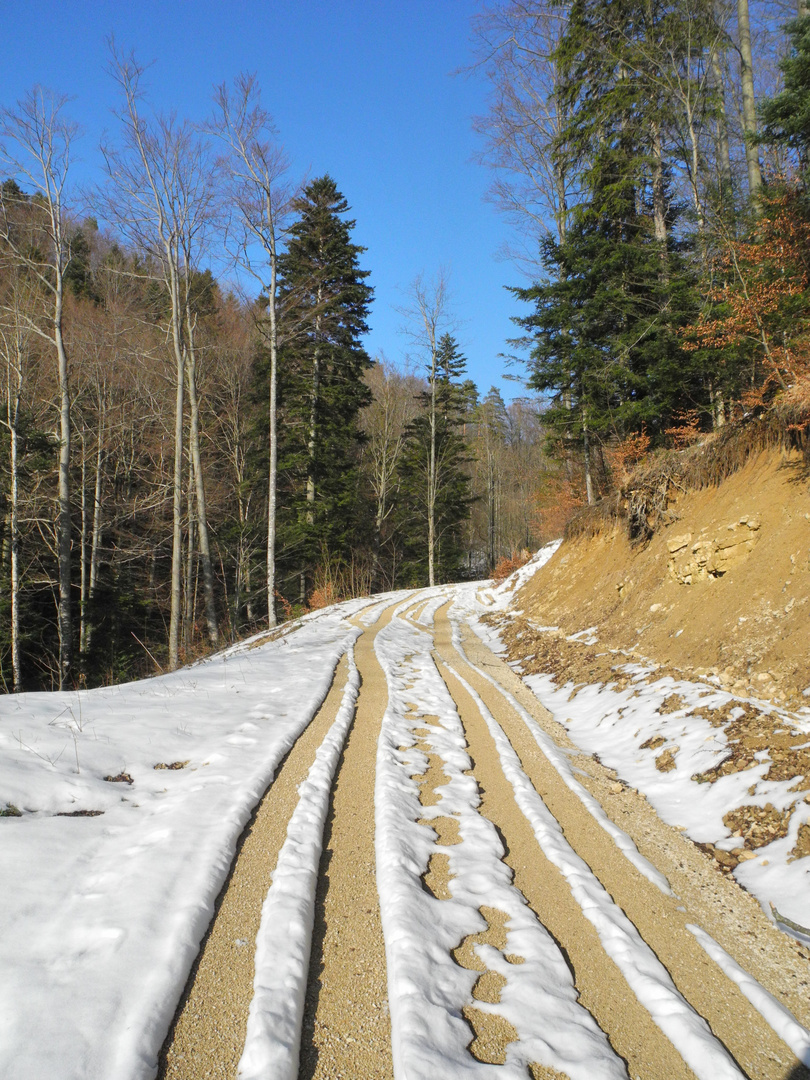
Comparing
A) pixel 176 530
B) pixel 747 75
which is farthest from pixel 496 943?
pixel 747 75

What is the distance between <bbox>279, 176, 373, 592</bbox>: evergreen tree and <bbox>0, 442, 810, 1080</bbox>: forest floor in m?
16.7

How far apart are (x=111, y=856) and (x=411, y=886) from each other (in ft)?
5.64

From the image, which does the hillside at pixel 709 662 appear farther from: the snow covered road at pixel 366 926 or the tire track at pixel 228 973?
the tire track at pixel 228 973

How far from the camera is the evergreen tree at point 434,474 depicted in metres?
30.5

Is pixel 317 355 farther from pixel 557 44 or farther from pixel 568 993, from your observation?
pixel 568 993

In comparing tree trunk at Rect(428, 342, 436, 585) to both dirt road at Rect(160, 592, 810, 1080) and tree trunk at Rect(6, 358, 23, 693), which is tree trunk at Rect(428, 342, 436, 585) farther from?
dirt road at Rect(160, 592, 810, 1080)

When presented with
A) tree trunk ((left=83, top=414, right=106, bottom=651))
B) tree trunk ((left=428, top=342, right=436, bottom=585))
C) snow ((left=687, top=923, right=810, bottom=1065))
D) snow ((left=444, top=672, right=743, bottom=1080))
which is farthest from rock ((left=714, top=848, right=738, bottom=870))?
tree trunk ((left=428, top=342, right=436, bottom=585))

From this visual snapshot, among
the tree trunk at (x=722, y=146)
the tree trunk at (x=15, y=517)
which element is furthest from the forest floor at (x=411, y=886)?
the tree trunk at (x=15, y=517)

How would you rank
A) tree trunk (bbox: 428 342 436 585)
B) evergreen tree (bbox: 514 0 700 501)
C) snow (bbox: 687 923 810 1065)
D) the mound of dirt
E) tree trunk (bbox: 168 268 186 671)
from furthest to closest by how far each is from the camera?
1. tree trunk (bbox: 428 342 436 585)
2. tree trunk (bbox: 168 268 186 671)
3. evergreen tree (bbox: 514 0 700 501)
4. the mound of dirt
5. snow (bbox: 687 923 810 1065)

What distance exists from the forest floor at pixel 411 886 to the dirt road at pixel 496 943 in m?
0.01

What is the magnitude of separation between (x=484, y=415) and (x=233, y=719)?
4958 centimetres

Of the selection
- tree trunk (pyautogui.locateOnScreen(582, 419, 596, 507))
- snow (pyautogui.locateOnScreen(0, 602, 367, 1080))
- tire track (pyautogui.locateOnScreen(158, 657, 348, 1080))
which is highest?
tree trunk (pyautogui.locateOnScreen(582, 419, 596, 507))

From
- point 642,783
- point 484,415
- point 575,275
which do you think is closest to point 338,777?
point 642,783

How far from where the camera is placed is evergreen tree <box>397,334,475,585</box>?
3052 cm
